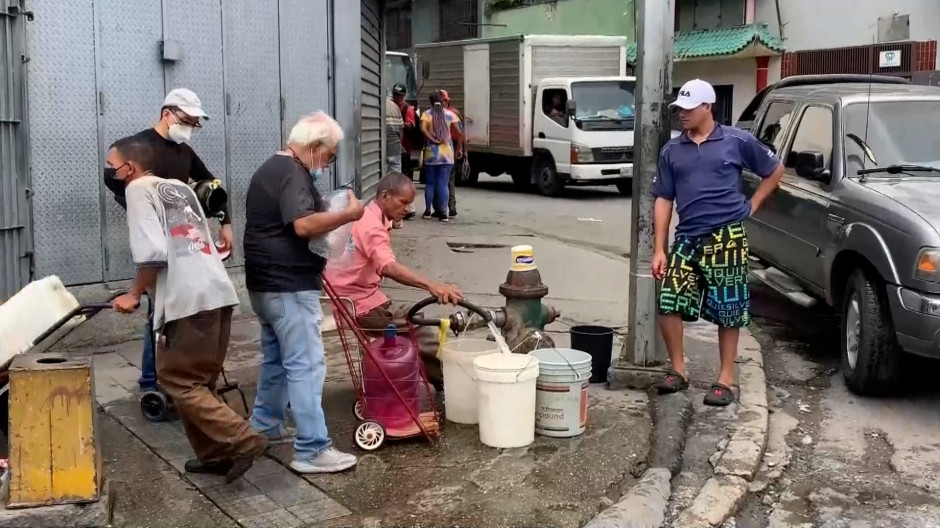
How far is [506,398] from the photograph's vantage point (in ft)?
16.2

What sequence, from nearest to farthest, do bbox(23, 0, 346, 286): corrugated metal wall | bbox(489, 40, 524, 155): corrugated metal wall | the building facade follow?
the building facade, bbox(23, 0, 346, 286): corrugated metal wall, bbox(489, 40, 524, 155): corrugated metal wall

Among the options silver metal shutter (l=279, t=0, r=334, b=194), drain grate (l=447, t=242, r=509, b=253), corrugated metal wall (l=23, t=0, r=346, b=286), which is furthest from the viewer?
drain grate (l=447, t=242, r=509, b=253)

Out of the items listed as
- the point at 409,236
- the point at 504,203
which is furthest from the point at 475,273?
the point at 504,203

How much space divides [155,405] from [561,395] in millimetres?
2225

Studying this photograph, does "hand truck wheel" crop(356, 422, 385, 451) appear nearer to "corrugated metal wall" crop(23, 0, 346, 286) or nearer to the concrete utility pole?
the concrete utility pole

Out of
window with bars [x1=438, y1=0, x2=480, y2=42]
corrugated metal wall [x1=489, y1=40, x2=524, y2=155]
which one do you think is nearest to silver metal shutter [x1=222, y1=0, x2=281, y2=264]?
corrugated metal wall [x1=489, y1=40, x2=524, y2=155]

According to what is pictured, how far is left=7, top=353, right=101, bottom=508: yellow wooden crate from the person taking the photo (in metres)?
Answer: 3.98

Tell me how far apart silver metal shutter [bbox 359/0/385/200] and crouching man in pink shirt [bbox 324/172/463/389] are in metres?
4.69

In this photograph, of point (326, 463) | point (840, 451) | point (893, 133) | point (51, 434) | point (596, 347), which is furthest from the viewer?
point (893, 133)

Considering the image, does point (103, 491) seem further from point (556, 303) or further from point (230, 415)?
point (556, 303)

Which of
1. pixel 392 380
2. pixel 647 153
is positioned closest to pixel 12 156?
pixel 392 380

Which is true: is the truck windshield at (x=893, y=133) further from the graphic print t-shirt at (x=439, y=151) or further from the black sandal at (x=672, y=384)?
Answer: the graphic print t-shirt at (x=439, y=151)

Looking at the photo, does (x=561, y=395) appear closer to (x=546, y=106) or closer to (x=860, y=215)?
(x=860, y=215)

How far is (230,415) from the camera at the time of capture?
172 inches
